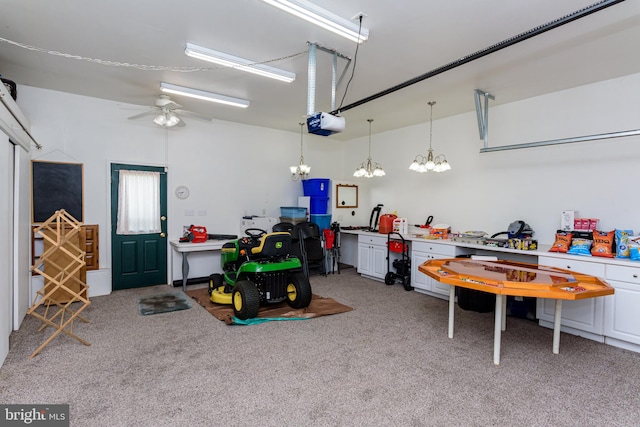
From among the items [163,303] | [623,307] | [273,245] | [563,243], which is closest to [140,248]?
[163,303]

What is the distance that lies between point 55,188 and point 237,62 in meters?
3.63

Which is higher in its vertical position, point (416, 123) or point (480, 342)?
point (416, 123)

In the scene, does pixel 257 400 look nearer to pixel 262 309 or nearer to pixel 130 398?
pixel 130 398

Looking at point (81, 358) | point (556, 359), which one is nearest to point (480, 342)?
point (556, 359)

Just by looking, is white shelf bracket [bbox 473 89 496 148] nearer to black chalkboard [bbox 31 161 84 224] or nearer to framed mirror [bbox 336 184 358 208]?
framed mirror [bbox 336 184 358 208]

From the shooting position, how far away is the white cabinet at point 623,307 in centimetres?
352

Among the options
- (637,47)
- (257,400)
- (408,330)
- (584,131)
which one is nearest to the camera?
(257,400)

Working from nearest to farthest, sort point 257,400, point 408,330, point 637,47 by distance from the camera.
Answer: point 257,400
point 637,47
point 408,330

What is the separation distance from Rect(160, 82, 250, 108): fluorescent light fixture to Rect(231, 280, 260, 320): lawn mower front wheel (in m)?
2.75

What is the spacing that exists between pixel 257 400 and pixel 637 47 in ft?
16.4

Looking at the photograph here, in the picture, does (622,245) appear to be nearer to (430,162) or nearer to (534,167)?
(534,167)

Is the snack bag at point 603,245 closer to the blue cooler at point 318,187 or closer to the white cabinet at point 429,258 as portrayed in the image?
the white cabinet at point 429,258

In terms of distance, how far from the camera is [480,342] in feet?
12.2

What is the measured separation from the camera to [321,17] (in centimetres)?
282
